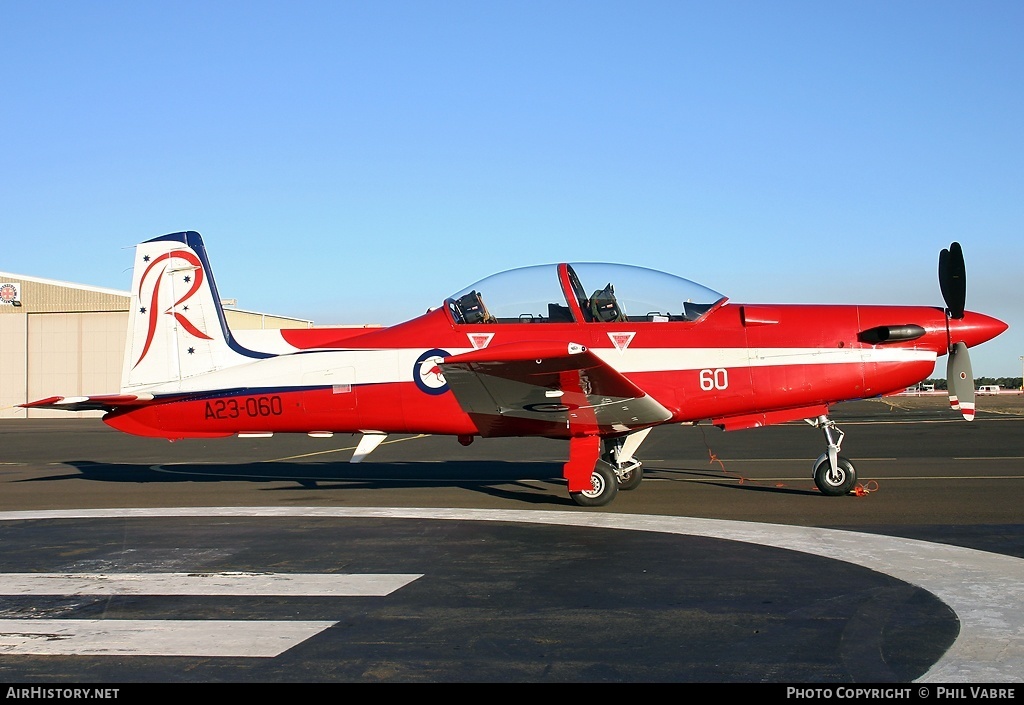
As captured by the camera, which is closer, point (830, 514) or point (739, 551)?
point (739, 551)

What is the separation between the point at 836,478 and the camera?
11102mm

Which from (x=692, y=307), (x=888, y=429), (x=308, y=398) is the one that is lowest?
(x=888, y=429)

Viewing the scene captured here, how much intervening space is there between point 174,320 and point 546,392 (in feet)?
17.9

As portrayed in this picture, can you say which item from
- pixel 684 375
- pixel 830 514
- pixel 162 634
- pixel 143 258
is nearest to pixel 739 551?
pixel 830 514

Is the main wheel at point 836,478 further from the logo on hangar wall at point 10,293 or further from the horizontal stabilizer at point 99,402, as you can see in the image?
the logo on hangar wall at point 10,293

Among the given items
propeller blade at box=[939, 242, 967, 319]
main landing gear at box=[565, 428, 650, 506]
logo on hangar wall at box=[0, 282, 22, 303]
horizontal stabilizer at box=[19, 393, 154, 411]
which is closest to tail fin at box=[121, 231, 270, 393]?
horizontal stabilizer at box=[19, 393, 154, 411]

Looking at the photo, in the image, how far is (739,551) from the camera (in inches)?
294

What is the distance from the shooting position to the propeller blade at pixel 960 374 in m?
10.8

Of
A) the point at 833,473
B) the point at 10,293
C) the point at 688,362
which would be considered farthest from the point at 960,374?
the point at 10,293

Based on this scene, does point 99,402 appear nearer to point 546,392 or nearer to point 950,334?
point 546,392

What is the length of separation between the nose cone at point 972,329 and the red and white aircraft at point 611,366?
0.02m

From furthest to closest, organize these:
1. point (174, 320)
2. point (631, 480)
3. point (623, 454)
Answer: point (174, 320)
point (631, 480)
point (623, 454)

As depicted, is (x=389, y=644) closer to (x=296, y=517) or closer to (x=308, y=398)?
(x=296, y=517)

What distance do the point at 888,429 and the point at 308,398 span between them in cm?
2042
